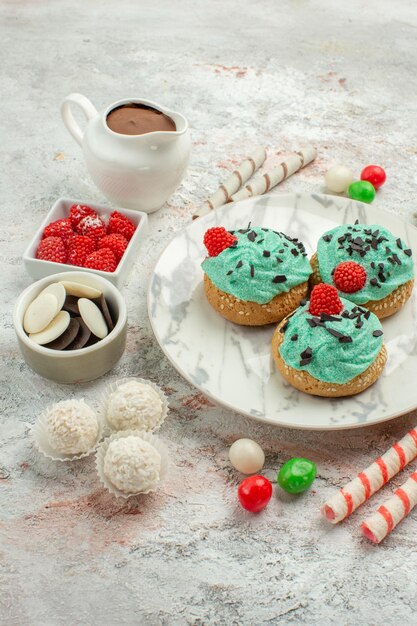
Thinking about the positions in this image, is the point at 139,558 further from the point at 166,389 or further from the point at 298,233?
the point at 298,233

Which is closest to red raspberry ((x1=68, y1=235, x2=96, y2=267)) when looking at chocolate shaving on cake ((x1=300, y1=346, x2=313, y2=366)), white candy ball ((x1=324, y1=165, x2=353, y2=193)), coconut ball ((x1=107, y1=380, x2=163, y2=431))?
coconut ball ((x1=107, y1=380, x2=163, y2=431))

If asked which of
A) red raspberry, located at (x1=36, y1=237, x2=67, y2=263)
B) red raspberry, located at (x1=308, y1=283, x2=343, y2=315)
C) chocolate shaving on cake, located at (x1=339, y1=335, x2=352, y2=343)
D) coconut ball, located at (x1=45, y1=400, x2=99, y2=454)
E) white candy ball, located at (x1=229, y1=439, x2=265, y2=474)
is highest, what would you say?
red raspberry, located at (x1=308, y1=283, x2=343, y2=315)

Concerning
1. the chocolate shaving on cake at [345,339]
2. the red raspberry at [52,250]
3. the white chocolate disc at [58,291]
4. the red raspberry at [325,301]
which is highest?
the red raspberry at [325,301]

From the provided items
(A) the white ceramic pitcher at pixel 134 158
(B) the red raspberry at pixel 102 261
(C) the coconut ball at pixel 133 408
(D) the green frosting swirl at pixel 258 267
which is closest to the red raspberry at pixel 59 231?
(B) the red raspberry at pixel 102 261

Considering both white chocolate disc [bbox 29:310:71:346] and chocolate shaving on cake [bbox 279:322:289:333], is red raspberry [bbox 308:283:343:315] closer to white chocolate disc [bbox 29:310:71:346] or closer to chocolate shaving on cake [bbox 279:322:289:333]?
chocolate shaving on cake [bbox 279:322:289:333]

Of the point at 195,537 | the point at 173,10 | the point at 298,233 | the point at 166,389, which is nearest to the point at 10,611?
the point at 195,537

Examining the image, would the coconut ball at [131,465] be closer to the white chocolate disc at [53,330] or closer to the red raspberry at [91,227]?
the white chocolate disc at [53,330]
